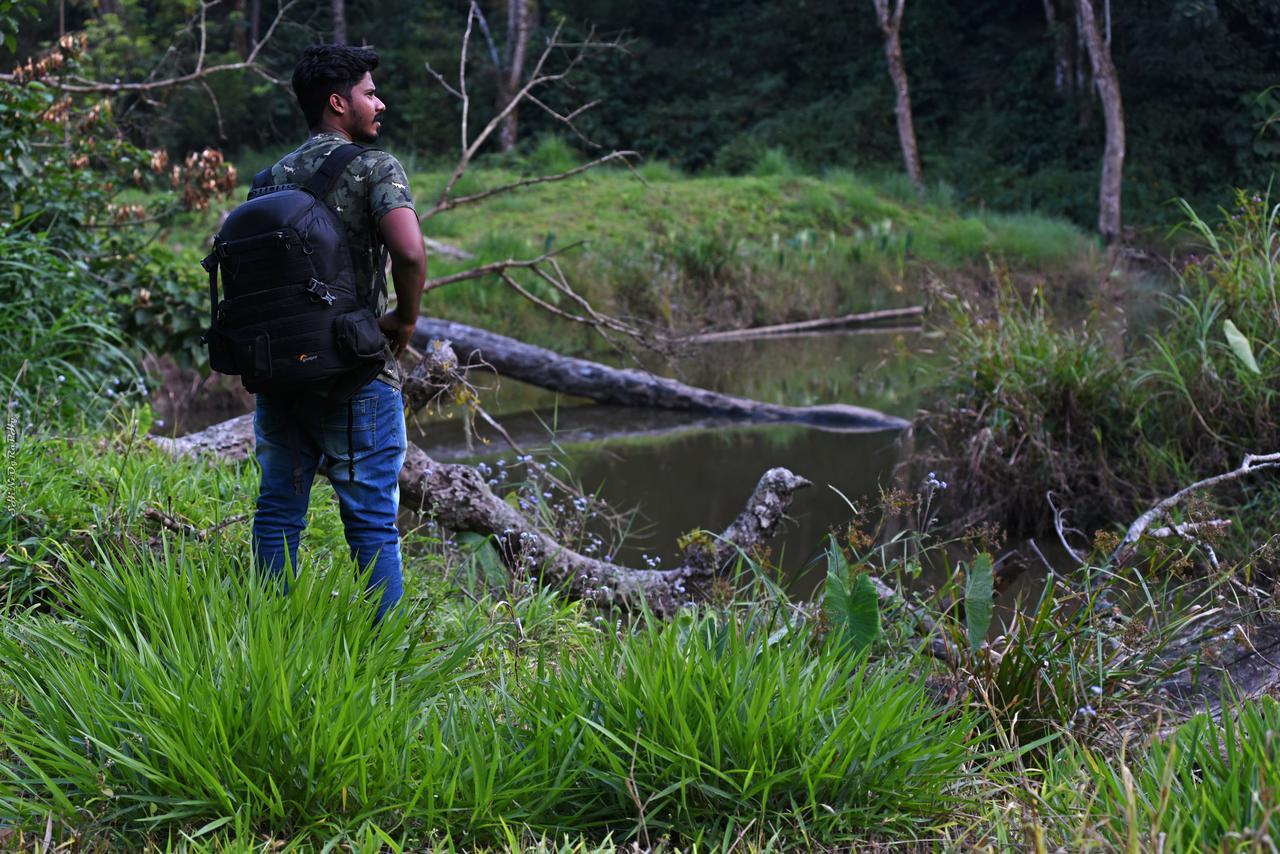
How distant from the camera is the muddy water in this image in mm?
6984

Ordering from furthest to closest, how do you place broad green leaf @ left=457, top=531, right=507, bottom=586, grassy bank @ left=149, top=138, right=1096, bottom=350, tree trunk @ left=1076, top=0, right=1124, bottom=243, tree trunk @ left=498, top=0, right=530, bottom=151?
1. tree trunk @ left=498, top=0, right=530, bottom=151
2. tree trunk @ left=1076, top=0, right=1124, bottom=243
3. grassy bank @ left=149, top=138, right=1096, bottom=350
4. broad green leaf @ left=457, top=531, right=507, bottom=586

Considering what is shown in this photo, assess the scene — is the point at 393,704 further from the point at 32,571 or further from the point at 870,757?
the point at 32,571

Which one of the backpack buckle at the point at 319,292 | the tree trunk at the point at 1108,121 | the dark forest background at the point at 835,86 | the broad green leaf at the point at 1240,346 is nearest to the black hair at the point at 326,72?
the backpack buckle at the point at 319,292

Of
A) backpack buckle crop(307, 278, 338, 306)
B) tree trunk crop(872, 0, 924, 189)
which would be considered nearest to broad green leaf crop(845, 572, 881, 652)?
backpack buckle crop(307, 278, 338, 306)

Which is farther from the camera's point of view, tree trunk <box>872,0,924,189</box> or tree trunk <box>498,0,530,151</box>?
tree trunk <box>872,0,924,189</box>

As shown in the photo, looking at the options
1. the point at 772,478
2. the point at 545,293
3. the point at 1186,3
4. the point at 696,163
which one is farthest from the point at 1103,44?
the point at 772,478

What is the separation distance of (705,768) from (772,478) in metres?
2.11

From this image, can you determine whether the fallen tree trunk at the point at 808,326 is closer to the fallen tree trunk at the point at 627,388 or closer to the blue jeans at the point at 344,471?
the fallen tree trunk at the point at 627,388

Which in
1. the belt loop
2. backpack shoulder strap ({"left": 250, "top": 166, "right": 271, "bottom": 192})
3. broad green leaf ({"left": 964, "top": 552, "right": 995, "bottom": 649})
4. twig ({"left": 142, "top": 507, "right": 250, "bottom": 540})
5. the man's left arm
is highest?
backpack shoulder strap ({"left": 250, "top": 166, "right": 271, "bottom": 192})

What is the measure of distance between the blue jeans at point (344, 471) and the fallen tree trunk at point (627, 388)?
232 inches

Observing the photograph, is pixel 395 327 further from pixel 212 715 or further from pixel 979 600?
pixel 979 600

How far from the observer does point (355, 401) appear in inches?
135

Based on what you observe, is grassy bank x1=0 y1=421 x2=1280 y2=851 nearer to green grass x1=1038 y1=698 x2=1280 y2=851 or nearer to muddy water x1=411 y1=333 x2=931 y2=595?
green grass x1=1038 y1=698 x2=1280 y2=851

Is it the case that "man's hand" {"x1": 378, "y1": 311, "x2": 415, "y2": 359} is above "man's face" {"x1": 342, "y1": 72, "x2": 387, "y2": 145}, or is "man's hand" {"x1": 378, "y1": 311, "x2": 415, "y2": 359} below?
below
